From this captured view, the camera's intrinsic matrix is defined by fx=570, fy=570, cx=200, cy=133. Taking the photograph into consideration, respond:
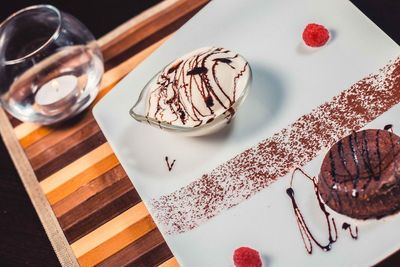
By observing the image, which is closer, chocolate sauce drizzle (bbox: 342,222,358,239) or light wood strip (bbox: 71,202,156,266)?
chocolate sauce drizzle (bbox: 342,222,358,239)

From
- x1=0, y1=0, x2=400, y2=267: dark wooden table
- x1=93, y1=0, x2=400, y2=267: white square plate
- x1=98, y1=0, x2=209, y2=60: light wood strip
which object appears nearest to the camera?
x1=93, y1=0, x2=400, y2=267: white square plate

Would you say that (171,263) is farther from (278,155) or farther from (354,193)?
(354,193)

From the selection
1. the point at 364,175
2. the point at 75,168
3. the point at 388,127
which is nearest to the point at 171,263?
the point at 75,168

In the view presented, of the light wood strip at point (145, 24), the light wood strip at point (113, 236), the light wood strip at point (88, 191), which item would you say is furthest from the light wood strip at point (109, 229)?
the light wood strip at point (145, 24)

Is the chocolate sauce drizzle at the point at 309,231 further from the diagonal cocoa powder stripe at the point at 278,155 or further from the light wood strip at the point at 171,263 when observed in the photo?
the light wood strip at the point at 171,263

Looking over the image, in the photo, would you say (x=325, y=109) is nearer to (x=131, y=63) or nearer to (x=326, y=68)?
(x=326, y=68)

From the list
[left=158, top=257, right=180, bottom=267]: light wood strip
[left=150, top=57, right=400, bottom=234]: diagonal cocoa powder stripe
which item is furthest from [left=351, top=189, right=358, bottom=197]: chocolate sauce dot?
[left=158, top=257, right=180, bottom=267]: light wood strip

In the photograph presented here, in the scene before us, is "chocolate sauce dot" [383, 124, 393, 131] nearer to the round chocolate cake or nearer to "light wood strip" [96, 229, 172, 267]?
the round chocolate cake

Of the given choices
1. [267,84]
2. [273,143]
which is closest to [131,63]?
[267,84]
